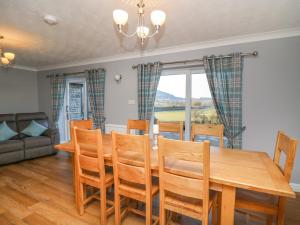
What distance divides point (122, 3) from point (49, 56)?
314cm

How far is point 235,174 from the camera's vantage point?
133 cm

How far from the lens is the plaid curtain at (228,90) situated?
284 centimetres

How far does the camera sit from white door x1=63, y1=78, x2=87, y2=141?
5.09 meters

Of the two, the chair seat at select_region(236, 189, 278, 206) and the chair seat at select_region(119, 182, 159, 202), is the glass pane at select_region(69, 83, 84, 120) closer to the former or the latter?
the chair seat at select_region(119, 182, 159, 202)

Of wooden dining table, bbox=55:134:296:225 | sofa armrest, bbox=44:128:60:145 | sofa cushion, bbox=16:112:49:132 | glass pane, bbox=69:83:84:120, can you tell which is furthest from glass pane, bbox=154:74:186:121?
sofa cushion, bbox=16:112:49:132

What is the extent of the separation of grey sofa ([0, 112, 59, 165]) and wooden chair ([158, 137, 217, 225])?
150 inches

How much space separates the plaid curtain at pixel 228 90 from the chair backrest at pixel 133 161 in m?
1.90

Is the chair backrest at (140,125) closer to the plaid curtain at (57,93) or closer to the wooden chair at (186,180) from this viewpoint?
the wooden chair at (186,180)

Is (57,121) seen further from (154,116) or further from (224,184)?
(224,184)

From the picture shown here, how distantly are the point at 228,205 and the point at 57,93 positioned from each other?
514 cm

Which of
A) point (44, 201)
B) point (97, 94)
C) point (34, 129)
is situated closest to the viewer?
point (44, 201)

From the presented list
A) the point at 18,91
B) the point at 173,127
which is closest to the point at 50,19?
the point at 173,127

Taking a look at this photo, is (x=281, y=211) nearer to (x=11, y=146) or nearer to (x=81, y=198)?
(x=81, y=198)

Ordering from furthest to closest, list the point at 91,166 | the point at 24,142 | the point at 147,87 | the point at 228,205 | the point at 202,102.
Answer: the point at 24,142
the point at 147,87
the point at 202,102
the point at 91,166
the point at 228,205
